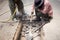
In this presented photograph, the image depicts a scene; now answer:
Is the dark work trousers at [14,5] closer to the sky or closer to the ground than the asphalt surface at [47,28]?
closer to the sky

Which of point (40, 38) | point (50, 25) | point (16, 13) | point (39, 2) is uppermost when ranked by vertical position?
point (39, 2)

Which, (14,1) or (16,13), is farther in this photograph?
(16,13)

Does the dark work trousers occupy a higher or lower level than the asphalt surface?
higher

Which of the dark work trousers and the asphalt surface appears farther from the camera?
the dark work trousers

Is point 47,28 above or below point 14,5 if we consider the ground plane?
below

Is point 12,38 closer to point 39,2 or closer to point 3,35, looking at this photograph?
point 3,35

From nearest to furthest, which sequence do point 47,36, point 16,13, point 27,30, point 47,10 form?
point 47,36, point 27,30, point 47,10, point 16,13

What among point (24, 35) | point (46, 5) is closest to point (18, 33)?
point (24, 35)

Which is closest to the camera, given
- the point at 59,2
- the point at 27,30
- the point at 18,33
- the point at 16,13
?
the point at 18,33

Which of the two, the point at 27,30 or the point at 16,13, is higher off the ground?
the point at 16,13

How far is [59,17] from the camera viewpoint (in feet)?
13.3

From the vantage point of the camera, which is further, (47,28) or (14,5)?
(14,5)

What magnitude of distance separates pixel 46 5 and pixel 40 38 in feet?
3.42

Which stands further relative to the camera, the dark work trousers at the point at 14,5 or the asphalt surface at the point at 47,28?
the dark work trousers at the point at 14,5
